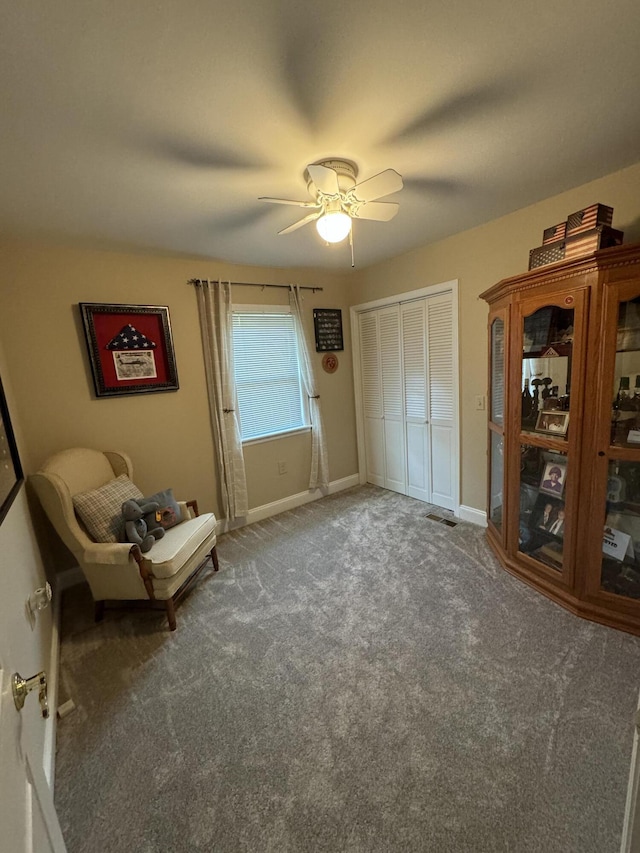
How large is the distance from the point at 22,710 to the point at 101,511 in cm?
144

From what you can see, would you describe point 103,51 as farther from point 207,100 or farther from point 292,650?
point 292,650

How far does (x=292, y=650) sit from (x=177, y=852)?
843 mm

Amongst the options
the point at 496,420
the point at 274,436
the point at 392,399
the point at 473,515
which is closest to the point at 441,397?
the point at 392,399

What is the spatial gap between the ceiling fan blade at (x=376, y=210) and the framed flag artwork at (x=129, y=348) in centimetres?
179

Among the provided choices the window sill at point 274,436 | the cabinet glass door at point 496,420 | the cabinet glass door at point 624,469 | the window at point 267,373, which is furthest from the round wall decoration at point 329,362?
the cabinet glass door at point 624,469

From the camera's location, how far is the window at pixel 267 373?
132 inches

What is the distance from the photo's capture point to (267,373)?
353cm

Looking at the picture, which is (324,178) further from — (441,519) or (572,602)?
(441,519)

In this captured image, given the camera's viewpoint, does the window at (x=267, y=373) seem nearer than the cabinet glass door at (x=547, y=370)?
No

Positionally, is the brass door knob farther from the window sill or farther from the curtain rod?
the curtain rod

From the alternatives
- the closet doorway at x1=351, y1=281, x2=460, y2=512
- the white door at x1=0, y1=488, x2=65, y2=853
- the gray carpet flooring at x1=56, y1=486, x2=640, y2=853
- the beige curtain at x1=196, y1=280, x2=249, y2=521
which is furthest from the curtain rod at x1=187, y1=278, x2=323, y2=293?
the gray carpet flooring at x1=56, y1=486, x2=640, y2=853

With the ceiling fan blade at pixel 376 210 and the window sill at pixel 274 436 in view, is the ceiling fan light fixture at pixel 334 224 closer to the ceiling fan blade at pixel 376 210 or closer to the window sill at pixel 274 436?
the ceiling fan blade at pixel 376 210

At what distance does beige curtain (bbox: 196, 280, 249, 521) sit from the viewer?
308cm

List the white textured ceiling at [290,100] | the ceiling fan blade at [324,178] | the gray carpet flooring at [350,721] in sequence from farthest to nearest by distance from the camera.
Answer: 1. the ceiling fan blade at [324,178]
2. the gray carpet flooring at [350,721]
3. the white textured ceiling at [290,100]
